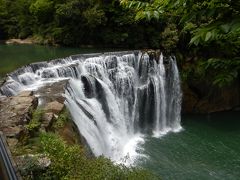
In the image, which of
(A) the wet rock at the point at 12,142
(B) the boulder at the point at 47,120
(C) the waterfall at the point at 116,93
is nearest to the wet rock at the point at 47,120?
(B) the boulder at the point at 47,120

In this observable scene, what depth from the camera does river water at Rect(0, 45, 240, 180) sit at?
12947mm

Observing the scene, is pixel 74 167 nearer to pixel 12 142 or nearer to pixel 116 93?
pixel 12 142

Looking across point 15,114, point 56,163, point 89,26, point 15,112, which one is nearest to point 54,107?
point 15,112

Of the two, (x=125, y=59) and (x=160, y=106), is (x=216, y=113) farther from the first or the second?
(x=125, y=59)

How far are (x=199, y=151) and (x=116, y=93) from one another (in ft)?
14.4

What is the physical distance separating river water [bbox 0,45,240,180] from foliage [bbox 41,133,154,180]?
5.57 m

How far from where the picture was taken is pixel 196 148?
15.0 meters

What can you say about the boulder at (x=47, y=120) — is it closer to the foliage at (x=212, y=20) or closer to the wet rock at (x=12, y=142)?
the wet rock at (x=12, y=142)

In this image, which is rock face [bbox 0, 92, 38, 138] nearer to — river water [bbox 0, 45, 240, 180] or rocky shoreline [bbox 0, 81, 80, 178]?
rocky shoreline [bbox 0, 81, 80, 178]

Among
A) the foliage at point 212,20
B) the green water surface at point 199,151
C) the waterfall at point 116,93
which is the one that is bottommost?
the green water surface at point 199,151

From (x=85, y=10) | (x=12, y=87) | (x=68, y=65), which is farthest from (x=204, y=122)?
(x=85, y=10)

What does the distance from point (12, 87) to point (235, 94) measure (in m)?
11.8

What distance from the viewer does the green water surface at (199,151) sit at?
42.2 ft

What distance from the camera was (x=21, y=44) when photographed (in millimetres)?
28375
